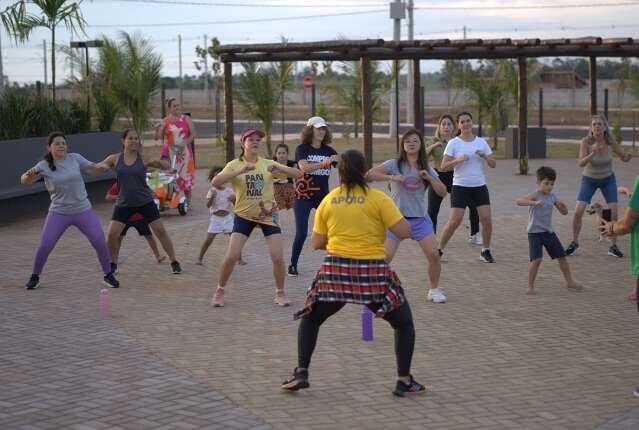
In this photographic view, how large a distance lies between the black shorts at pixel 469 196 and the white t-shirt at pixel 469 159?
2.2 inches

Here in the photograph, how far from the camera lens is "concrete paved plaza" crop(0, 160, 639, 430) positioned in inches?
270

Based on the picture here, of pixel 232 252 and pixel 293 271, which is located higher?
pixel 232 252

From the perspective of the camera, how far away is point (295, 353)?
27.7 ft

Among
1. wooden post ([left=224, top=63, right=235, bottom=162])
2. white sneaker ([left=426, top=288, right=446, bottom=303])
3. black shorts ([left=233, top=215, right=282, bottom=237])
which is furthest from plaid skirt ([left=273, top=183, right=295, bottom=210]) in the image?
wooden post ([left=224, top=63, right=235, bottom=162])

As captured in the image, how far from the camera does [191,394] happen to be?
7270 millimetres

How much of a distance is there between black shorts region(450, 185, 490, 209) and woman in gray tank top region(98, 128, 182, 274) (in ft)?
11.4

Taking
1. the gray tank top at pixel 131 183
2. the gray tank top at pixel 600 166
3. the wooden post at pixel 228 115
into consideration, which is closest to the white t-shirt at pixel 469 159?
→ the gray tank top at pixel 600 166

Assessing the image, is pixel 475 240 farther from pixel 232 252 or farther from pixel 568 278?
pixel 232 252

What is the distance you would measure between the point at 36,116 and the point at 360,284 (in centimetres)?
1318

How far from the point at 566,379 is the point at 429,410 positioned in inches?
51.9

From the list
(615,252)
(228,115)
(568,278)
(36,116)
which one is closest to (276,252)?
(568,278)

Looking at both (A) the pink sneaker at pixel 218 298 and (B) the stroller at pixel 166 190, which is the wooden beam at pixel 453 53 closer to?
(B) the stroller at pixel 166 190

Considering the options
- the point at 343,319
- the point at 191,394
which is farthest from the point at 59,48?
the point at 191,394

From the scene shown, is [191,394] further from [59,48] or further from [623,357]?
[59,48]
